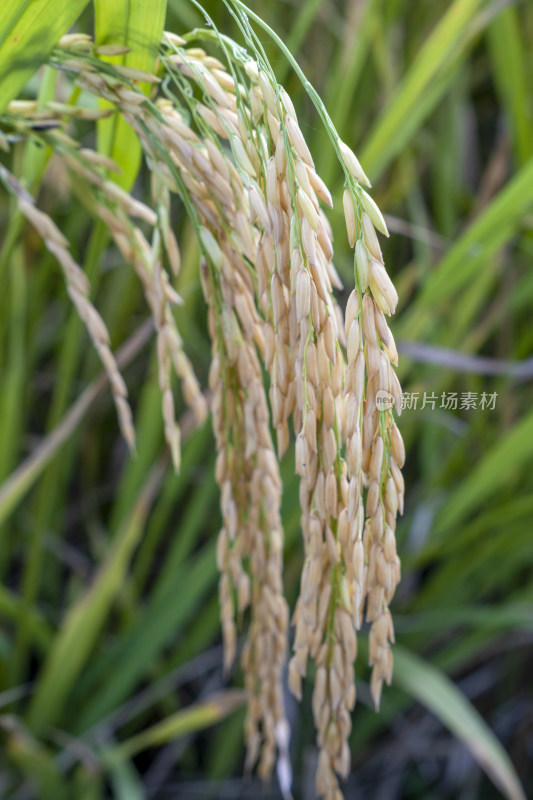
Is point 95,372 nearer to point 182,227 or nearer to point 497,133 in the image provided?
point 182,227

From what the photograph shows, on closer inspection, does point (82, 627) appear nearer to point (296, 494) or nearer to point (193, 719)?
point (193, 719)

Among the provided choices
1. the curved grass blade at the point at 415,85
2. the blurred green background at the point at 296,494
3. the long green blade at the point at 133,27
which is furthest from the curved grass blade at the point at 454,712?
the long green blade at the point at 133,27

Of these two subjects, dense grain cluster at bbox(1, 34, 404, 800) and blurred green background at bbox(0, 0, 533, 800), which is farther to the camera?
blurred green background at bbox(0, 0, 533, 800)

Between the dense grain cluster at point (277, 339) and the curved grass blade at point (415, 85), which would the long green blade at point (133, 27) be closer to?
the dense grain cluster at point (277, 339)

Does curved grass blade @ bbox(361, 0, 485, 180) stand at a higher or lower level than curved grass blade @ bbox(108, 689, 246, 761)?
higher

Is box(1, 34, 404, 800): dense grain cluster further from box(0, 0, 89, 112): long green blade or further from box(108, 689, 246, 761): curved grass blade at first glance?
box(108, 689, 246, 761): curved grass blade

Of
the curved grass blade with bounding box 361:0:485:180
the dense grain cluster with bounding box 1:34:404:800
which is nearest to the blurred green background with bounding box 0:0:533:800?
the curved grass blade with bounding box 361:0:485:180

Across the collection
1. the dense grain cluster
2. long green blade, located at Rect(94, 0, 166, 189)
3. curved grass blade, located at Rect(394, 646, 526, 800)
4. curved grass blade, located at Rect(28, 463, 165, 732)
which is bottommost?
curved grass blade, located at Rect(28, 463, 165, 732)
